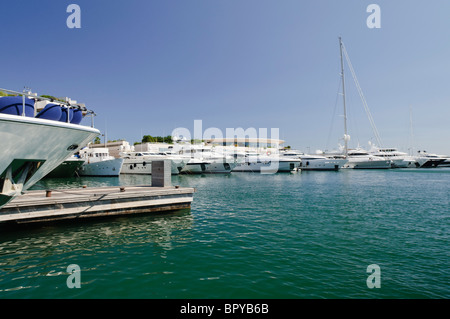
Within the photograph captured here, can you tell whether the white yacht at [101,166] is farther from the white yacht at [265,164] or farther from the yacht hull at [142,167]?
the white yacht at [265,164]

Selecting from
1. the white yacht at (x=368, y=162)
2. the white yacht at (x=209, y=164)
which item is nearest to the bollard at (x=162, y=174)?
the white yacht at (x=209, y=164)

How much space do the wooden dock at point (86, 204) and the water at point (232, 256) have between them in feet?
1.83

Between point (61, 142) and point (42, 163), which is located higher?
point (61, 142)

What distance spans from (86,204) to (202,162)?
42133 millimetres

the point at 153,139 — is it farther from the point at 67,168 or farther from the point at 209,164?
the point at 67,168

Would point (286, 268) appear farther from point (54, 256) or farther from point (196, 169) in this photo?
point (196, 169)

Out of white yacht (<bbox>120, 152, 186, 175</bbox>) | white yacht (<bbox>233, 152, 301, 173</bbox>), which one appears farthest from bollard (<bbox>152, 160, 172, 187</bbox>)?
white yacht (<bbox>233, 152, 301, 173</bbox>)

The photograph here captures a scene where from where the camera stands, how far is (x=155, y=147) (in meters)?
85.7

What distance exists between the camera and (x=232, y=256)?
28.6ft

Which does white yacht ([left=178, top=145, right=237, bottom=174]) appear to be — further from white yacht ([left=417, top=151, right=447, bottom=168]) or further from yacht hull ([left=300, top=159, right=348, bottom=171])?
white yacht ([left=417, top=151, right=447, bottom=168])

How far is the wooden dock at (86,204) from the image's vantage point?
36.4 ft
